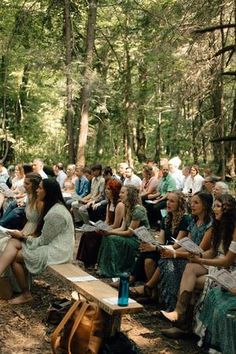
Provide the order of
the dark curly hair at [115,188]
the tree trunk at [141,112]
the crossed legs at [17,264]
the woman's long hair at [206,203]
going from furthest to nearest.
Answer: the tree trunk at [141,112] → the dark curly hair at [115,188] → the crossed legs at [17,264] → the woman's long hair at [206,203]

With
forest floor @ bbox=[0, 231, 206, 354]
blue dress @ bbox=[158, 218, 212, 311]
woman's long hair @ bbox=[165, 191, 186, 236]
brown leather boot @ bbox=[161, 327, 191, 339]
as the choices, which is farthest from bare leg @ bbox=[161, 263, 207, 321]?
woman's long hair @ bbox=[165, 191, 186, 236]

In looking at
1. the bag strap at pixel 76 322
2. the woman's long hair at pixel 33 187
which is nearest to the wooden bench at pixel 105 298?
the bag strap at pixel 76 322

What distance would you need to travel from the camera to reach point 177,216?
5.32 meters

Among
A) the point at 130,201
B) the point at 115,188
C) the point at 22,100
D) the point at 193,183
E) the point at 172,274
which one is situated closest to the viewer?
the point at 172,274

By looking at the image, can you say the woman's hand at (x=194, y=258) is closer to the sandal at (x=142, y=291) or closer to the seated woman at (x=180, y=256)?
the seated woman at (x=180, y=256)

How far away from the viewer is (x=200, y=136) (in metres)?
12.7

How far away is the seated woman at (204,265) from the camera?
170 inches

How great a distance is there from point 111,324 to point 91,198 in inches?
226

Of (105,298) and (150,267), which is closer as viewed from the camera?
(105,298)

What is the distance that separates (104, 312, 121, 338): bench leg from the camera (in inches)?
149

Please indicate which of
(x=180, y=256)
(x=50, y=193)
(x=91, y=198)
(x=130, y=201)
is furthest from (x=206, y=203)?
(x=91, y=198)

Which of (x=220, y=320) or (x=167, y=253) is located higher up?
(x=167, y=253)

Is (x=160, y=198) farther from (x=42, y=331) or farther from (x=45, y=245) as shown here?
(x=42, y=331)

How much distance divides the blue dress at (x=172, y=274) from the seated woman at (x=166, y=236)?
16 centimetres
